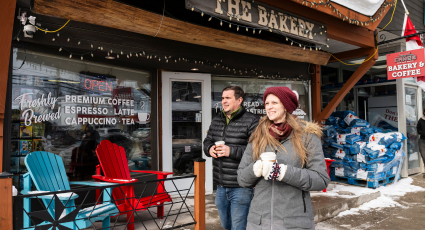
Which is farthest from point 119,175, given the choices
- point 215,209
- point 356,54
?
point 356,54

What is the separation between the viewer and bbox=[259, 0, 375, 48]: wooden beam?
409cm

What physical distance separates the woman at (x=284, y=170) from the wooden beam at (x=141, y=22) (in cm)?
206

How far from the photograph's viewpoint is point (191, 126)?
5.07 meters

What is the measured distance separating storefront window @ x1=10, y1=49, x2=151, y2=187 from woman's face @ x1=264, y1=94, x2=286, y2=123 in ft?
9.95

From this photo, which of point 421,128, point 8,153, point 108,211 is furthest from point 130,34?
point 421,128

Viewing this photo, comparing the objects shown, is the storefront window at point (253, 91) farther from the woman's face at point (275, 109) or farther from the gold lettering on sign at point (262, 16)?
the woman's face at point (275, 109)

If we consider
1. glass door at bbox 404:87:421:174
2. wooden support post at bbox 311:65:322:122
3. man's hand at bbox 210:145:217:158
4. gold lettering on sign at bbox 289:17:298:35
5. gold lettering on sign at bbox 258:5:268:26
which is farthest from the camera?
glass door at bbox 404:87:421:174

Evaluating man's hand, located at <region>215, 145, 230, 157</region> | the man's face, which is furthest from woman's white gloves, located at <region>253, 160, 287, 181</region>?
the man's face

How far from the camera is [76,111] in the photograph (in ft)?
12.9

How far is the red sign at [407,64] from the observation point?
5680 mm

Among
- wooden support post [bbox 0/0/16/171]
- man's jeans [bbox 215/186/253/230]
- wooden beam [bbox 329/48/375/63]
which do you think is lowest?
man's jeans [bbox 215/186/253/230]

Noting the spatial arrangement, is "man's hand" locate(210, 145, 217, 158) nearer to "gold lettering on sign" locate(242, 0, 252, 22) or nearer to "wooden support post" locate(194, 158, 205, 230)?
"wooden support post" locate(194, 158, 205, 230)

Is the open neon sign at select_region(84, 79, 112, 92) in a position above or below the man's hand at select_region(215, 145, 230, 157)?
above

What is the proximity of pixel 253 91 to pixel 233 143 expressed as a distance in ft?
11.5
